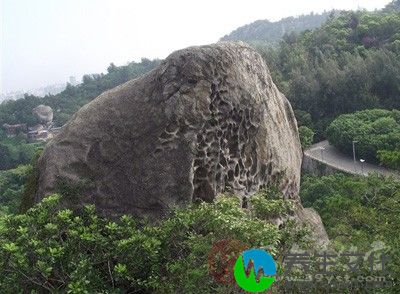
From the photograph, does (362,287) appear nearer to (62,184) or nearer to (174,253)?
(174,253)

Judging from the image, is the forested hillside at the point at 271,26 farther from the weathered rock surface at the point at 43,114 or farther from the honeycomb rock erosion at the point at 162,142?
the honeycomb rock erosion at the point at 162,142

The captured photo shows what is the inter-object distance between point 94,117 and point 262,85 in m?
2.47

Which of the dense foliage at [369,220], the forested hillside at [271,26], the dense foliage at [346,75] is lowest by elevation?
the forested hillside at [271,26]

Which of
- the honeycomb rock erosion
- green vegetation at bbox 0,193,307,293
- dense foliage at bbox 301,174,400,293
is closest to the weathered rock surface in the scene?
dense foliage at bbox 301,174,400,293

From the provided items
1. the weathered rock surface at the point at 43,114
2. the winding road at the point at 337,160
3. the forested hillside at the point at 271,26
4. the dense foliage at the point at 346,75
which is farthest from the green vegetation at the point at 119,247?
the forested hillside at the point at 271,26

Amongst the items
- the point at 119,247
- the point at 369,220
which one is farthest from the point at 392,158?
the point at 119,247

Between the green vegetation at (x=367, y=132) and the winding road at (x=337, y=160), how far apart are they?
1.17 ft

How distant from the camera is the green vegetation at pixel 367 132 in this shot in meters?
18.3

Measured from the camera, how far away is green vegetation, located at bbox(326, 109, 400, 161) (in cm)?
1834

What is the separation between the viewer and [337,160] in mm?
20656

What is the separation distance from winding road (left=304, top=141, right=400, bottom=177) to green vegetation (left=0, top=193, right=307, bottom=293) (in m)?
14.7
